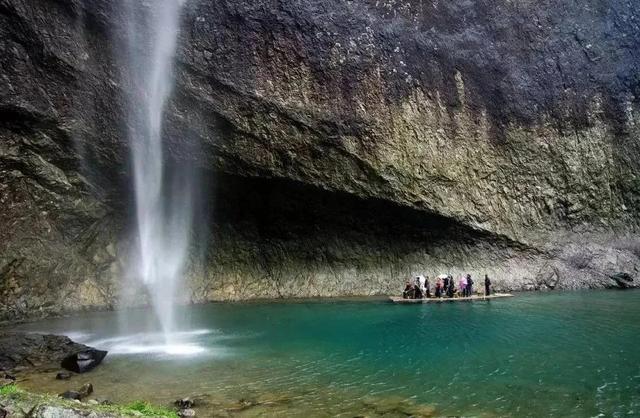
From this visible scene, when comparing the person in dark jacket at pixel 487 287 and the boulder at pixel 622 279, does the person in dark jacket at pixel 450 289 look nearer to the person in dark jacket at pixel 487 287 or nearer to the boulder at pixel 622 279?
the person in dark jacket at pixel 487 287

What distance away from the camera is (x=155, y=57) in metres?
26.1

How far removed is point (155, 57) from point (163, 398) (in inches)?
783

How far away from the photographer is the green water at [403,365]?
393 inches

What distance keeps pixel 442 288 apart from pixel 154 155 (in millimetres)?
16758

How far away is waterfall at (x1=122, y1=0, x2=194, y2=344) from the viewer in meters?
25.8

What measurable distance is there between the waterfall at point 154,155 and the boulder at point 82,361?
31.7ft

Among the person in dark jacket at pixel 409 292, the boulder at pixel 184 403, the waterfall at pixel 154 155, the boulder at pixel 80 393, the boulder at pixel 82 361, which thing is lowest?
the boulder at pixel 184 403

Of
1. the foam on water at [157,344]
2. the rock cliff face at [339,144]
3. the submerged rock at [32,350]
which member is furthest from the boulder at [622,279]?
the submerged rock at [32,350]

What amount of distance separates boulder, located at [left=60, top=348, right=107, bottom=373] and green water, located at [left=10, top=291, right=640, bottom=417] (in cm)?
35

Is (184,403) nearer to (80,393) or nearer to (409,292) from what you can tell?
(80,393)

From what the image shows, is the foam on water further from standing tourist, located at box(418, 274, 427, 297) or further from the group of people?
standing tourist, located at box(418, 274, 427, 297)

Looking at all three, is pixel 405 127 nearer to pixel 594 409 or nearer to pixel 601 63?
pixel 601 63

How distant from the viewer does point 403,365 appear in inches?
518

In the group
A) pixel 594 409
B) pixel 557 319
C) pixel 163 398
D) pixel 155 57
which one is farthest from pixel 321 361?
pixel 155 57
